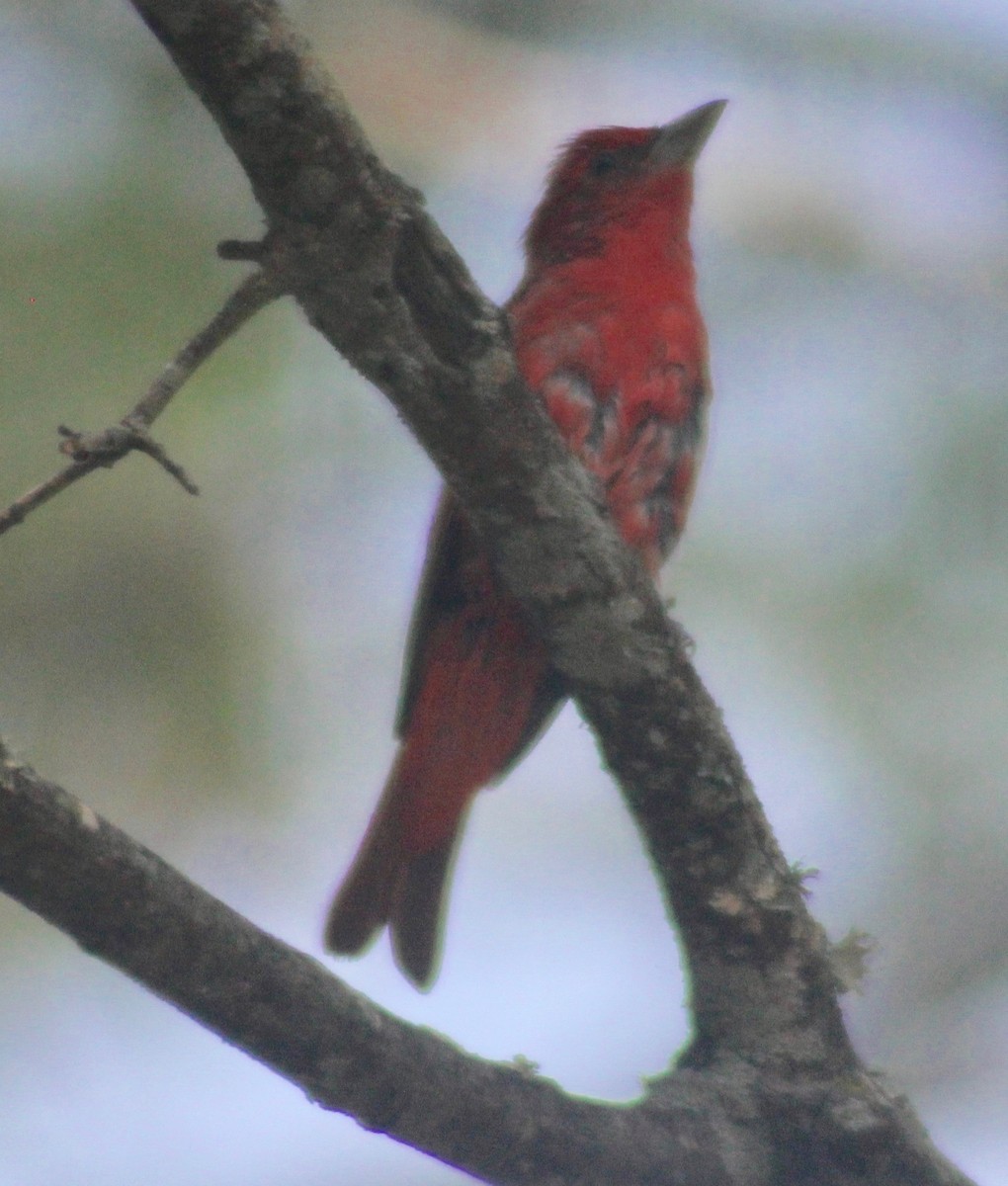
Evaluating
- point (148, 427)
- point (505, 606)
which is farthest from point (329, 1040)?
point (505, 606)

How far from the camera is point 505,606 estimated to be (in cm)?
377

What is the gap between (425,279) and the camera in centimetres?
254

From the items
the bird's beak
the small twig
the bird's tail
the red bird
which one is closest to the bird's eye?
the bird's beak

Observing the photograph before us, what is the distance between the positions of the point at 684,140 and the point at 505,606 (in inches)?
66.1

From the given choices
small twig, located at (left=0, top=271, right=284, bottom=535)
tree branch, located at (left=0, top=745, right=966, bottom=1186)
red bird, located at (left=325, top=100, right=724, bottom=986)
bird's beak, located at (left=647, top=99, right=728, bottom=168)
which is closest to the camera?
tree branch, located at (left=0, top=745, right=966, bottom=1186)

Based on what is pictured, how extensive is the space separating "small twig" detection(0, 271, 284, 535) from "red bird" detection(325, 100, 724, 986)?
92 centimetres

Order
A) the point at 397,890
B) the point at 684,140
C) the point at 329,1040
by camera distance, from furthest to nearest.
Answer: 1. the point at 684,140
2. the point at 397,890
3. the point at 329,1040

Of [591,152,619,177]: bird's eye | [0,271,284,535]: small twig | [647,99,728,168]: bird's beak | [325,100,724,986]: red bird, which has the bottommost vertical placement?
[0,271,284,535]: small twig

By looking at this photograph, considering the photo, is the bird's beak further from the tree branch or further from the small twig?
the tree branch

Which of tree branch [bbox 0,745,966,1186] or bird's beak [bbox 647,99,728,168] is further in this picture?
bird's beak [bbox 647,99,728,168]

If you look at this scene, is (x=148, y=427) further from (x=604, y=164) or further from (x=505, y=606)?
(x=604, y=164)

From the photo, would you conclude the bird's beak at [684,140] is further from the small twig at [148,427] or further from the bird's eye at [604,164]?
the small twig at [148,427]

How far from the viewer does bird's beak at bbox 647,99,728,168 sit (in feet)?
15.4

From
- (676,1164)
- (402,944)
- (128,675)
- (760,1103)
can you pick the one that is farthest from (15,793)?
(128,675)
